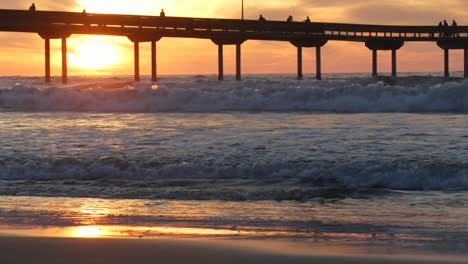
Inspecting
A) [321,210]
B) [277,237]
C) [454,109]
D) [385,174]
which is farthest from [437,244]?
[454,109]

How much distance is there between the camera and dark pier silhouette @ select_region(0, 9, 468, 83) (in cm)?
4594

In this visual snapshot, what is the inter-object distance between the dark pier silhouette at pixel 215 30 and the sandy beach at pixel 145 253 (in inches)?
1581

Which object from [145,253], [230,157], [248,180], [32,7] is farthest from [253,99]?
[145,253]

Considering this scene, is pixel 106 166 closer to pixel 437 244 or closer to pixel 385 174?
pixel 385 174

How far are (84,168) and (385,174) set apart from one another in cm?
422

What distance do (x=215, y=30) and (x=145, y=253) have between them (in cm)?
4454

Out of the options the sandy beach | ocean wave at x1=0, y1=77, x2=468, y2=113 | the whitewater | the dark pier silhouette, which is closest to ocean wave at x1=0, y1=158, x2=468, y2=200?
the whitewater

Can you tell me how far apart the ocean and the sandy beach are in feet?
1.28

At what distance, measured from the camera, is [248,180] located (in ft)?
32.9

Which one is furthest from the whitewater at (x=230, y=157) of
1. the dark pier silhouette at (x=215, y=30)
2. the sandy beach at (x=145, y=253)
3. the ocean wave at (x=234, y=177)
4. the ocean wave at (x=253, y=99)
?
the dark pier silhouette at (x=215, y=30)

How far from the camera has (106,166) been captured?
36.3 feet

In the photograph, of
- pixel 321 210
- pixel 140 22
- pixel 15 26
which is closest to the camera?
pixel 321 210

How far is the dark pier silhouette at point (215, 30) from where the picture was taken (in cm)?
4594

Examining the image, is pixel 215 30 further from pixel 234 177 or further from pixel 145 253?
pixel 145 253
